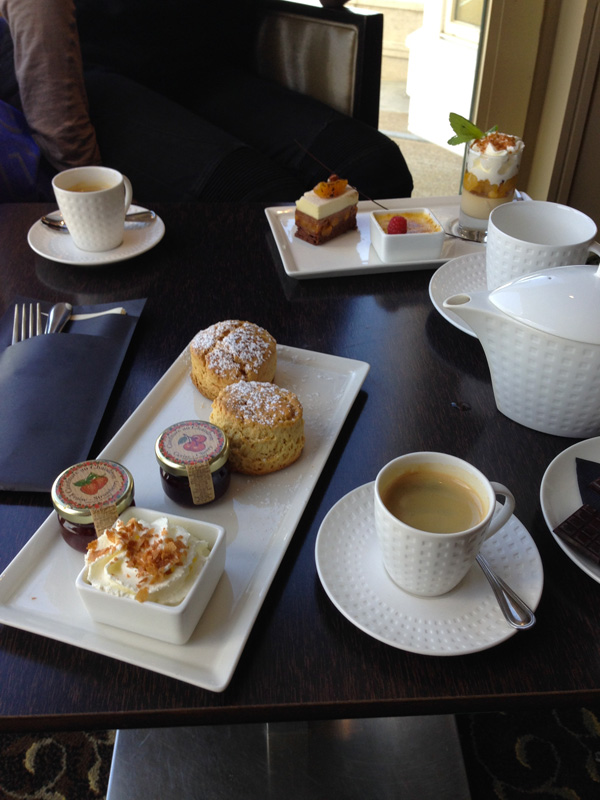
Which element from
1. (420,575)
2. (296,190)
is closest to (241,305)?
(420,575)

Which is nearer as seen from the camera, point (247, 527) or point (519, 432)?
point (247, 527)

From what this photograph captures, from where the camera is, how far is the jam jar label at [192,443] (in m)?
0.67

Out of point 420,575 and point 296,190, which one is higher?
point 420,575

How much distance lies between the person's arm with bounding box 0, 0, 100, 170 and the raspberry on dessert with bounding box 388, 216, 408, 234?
0.96 metres

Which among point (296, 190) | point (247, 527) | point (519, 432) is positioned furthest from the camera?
point (296, 190)

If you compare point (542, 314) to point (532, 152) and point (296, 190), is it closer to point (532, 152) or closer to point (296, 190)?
point (296, 190)

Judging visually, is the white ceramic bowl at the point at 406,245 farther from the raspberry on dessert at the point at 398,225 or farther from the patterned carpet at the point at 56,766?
the patterned carpet at the point at 56,766

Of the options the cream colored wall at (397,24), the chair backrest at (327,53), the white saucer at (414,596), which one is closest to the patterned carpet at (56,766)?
the white saucer at (414,596)

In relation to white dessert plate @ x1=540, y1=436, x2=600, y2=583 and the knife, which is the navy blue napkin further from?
white dessert plate @ x1=540, y1=436, x2=600, y2=583

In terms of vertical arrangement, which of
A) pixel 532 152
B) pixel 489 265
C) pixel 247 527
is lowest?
pixel 532 152

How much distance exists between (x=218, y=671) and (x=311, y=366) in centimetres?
45

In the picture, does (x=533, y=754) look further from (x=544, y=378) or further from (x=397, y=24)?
(x=397, y=24)

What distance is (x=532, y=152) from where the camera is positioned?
251cm

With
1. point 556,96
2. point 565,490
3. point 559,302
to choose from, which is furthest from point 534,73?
point 565,490
